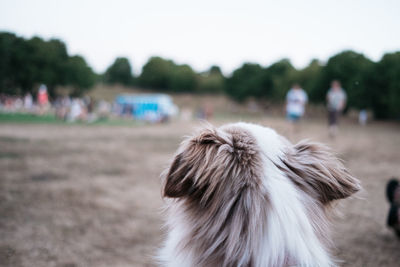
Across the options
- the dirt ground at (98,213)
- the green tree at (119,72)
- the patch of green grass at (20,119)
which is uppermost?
the green tree at (119,72)

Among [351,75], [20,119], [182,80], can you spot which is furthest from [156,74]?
[351,75]

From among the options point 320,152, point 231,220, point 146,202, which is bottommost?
point 146,202

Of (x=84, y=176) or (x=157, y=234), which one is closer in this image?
(x=157, y=234)

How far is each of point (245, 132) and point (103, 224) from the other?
351 centimetres

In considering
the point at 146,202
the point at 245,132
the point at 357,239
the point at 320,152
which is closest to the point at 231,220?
the point at 245,132

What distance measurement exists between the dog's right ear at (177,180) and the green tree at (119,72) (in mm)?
89870

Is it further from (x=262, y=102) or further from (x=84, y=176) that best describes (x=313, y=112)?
(x=84, y=176)

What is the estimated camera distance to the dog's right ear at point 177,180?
1.33 metres

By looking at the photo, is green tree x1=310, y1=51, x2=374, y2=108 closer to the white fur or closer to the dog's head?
the dog's head

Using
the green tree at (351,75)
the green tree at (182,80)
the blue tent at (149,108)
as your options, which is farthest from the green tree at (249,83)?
the blue tent at (149,108)

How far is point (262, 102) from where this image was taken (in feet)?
249

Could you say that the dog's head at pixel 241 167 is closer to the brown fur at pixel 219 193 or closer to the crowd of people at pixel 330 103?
the brown fur at pixel 219 193

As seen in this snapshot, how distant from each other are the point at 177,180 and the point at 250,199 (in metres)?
0.35

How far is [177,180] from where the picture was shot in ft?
4.39
